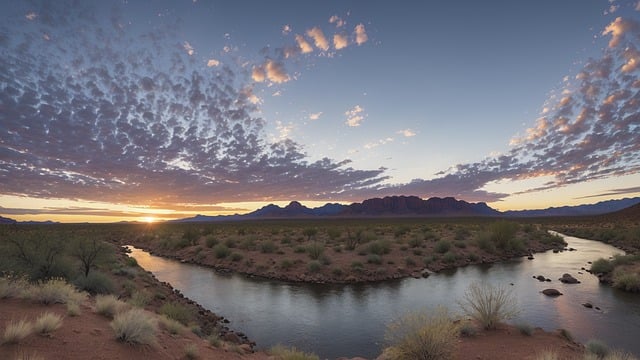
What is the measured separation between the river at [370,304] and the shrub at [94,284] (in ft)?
17.1

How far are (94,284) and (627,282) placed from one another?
93.2 ft

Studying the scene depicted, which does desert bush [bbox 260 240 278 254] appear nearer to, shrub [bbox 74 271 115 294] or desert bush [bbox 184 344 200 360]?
shrub [bbox 74 271 115 294]

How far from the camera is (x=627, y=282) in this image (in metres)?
20.5

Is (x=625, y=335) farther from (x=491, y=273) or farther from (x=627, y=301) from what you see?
(x=491, y=273)

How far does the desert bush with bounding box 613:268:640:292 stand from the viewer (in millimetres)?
20203

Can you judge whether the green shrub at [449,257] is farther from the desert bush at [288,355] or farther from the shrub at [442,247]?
the desert bush at [288,355]

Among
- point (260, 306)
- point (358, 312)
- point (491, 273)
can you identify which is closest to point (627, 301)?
point (491, 273)

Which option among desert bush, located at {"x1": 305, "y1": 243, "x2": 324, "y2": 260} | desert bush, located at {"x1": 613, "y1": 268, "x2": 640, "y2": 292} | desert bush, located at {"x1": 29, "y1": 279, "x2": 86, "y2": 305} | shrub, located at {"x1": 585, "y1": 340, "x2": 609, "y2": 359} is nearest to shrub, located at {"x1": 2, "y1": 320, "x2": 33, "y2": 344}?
desert bush, located at {"x1": 29, "y1": 279, "x2": 86, "y2": 305}

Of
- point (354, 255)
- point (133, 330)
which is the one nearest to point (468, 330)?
point (133, 330)

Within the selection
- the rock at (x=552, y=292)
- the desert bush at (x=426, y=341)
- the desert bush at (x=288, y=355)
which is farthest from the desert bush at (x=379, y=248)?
the desert bush at (x=426, y=341)

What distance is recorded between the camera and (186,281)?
26.1 metres

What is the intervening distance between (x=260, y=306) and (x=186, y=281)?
9.39 m

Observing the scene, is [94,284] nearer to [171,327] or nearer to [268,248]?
[171,327]

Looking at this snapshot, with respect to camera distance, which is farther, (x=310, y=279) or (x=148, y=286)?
(x=310, y=279)
